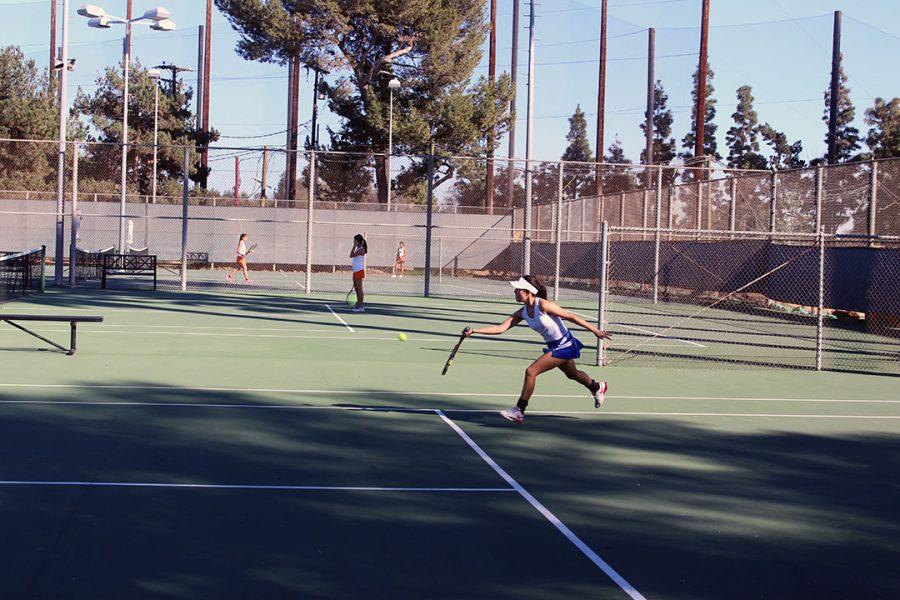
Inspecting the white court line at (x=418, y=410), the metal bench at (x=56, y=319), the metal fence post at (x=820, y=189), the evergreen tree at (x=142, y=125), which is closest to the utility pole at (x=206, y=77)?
the evergreen tree at (x=142, y=125)

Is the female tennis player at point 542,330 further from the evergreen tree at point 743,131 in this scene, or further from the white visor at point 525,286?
the evergreen tree at point 743,131

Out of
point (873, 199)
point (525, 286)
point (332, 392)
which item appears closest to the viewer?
point (525, 286)

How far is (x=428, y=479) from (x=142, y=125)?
173 ft

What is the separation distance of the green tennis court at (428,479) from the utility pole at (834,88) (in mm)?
22447

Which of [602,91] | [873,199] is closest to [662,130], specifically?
[602,91]

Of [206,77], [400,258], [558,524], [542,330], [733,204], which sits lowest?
[558,524]

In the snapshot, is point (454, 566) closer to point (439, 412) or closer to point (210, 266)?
point (439, 412)

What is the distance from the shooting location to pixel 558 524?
6438 mm

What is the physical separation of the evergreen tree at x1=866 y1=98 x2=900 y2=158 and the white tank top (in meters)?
47.5

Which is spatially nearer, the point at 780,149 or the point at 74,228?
the point at 74,228

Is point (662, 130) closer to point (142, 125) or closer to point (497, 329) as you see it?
point (142, 125)

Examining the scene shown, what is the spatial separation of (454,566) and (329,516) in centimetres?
123

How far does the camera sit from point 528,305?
963 cm

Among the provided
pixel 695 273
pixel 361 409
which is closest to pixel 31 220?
pixel 695 273
